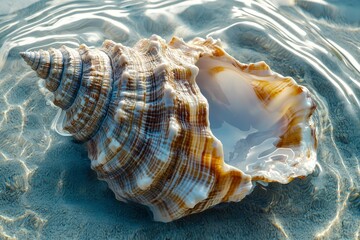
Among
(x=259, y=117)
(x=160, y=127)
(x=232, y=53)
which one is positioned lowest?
(x=259, y=117)

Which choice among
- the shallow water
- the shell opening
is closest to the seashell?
the shell opening

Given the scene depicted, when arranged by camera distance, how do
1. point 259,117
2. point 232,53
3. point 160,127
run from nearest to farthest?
1. point 160,127
2. point 259,117
3. point 232,53

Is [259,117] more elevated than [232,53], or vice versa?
[232,53]

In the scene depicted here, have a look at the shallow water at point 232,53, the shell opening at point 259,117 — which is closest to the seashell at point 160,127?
the shell opening at point 259,117

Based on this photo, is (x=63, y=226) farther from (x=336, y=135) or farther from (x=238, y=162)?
(x=336, y=135)

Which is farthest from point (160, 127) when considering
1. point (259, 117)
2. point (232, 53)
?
point (232, 53)

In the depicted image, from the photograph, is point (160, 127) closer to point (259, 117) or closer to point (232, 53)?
point (259, 117)

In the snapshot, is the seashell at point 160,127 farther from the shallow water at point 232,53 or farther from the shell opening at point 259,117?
the shallow water at point 232,53
